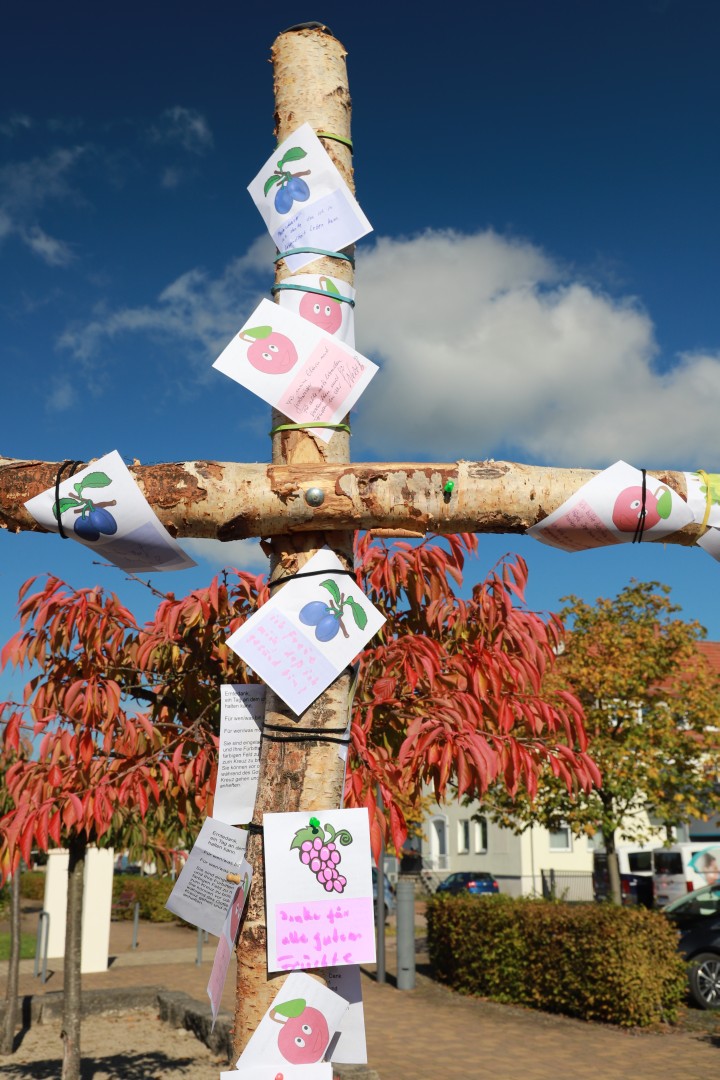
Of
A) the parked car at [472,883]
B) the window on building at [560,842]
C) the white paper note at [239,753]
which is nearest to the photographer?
the white paper note at [239,753]

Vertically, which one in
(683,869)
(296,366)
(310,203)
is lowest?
(683,869)

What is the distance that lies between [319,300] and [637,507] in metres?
0.98

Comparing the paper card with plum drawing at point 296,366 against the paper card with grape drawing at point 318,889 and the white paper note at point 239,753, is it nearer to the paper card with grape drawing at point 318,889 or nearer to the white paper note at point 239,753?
the white paper note at point 239,753

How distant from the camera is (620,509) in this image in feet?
6.85

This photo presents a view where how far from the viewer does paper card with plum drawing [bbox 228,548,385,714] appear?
6.88ft

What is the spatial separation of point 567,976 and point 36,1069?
6.26 m

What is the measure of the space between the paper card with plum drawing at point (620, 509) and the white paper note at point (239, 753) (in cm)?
84

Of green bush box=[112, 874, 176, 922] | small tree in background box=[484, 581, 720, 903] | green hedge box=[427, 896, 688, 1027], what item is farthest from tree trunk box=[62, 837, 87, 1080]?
green bush box=[112, 874, 176, 922]

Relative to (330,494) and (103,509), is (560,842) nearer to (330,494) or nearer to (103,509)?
(330,494)

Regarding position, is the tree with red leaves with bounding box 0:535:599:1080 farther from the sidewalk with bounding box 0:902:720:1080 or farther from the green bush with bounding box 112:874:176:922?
the green bush with bounding box 112:874:176:922

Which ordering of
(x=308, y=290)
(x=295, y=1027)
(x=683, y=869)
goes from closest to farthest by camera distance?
(x=295, y=1027) → (x=308, y=290) → (x=683, y=869)

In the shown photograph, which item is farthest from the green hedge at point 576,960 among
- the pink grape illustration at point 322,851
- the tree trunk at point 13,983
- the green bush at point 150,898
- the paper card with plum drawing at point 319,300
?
the green bush at point 150,898

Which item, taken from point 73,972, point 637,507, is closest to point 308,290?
point 637,507

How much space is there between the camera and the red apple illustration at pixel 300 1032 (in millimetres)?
1970
